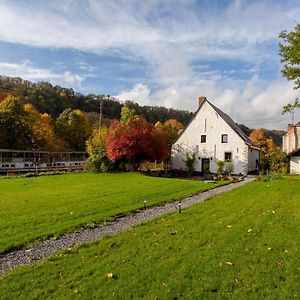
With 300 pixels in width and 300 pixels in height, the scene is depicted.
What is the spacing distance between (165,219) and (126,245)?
3629 millimetres

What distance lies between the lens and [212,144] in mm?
40844

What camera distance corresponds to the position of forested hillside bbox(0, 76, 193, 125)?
7862 cm

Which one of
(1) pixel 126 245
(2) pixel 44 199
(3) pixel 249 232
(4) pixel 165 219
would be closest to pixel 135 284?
(1) pixel 126 245

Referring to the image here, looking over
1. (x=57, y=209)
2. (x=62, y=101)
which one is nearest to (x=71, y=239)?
(x=57, y=209)

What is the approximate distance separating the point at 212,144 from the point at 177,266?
34900mm

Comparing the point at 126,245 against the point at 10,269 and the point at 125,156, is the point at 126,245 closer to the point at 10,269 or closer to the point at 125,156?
the point at 10,269

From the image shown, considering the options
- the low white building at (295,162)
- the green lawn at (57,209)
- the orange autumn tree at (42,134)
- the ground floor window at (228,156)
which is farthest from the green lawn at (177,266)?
the orange autumn tree at (42,134)

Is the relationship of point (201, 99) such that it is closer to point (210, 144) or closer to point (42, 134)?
point (210, 144)

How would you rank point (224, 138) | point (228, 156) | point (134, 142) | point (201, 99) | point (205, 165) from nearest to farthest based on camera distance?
point (134, 142), point (228, 156), point (224, 138), point (205, 165), point (201, 99)

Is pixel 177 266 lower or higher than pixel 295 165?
lower

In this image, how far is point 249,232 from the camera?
31.5 ft

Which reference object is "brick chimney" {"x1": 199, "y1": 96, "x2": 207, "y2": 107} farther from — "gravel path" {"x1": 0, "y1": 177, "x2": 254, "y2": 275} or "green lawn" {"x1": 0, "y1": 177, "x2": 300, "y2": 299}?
"green lawn" {"x1": 0, "y1": 177, "x2": 300, "y2": 299}

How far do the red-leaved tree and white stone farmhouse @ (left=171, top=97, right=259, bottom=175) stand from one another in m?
6.57

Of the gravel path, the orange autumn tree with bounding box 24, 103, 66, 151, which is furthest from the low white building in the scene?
the orange autumn tree with bounding box 24, 103, 66, 151
